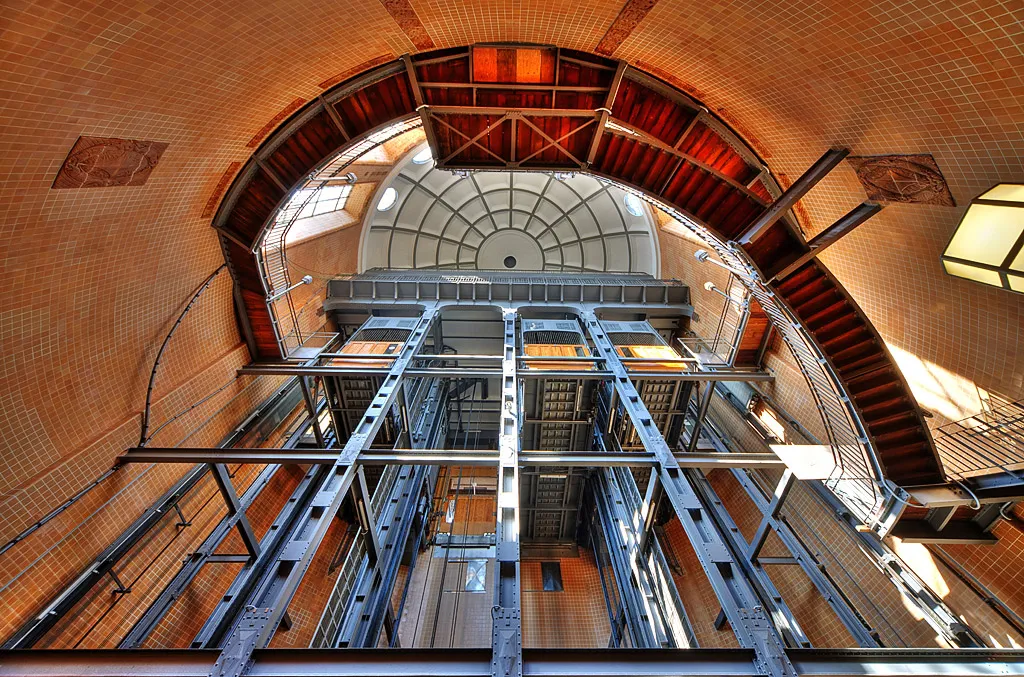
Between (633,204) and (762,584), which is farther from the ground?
(633,204)

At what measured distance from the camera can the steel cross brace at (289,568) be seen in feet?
14.7

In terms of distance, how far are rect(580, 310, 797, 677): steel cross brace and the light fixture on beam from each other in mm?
5842

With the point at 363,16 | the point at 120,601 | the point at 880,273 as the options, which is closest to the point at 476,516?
the point at 120,601

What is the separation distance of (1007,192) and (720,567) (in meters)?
6.72

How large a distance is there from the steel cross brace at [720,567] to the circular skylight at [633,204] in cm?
1241

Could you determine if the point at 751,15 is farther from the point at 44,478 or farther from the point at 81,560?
the point at 81,560

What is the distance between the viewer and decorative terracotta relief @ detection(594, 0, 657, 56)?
Answer: 19.4 feet

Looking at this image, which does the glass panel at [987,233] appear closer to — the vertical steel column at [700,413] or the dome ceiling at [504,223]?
the vertical steel column at [700,413]

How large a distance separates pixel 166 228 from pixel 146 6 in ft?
15.9

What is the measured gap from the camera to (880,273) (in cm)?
766

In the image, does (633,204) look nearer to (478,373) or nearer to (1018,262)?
(478,373)

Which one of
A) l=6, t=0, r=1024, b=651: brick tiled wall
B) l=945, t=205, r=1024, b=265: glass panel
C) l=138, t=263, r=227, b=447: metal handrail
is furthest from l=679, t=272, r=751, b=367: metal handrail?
l=138, t=263, r=227, b=447: metal handrail

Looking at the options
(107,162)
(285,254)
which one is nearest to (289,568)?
(107,162)

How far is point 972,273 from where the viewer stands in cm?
616
